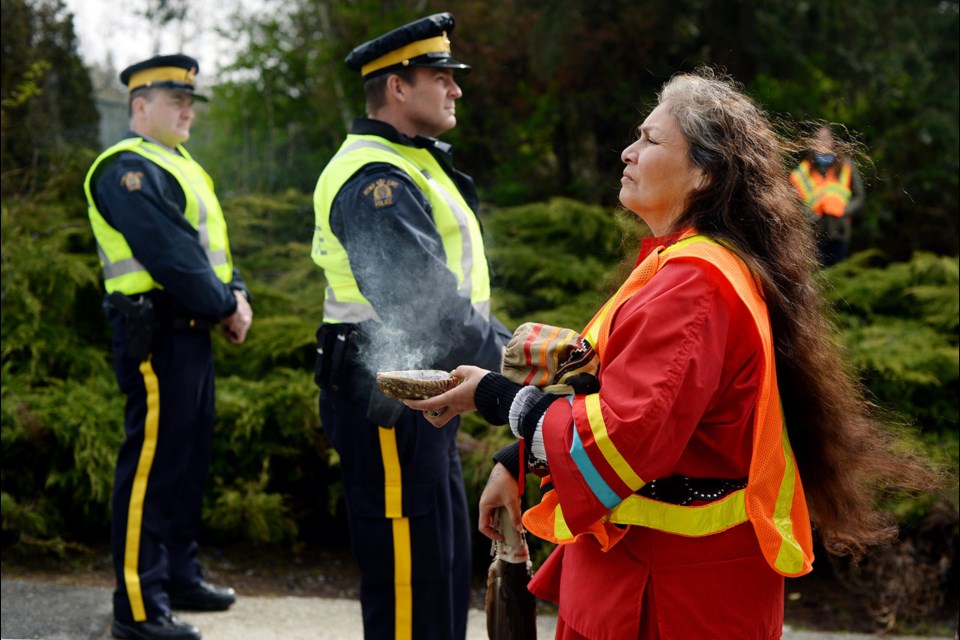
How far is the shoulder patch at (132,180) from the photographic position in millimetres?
4152

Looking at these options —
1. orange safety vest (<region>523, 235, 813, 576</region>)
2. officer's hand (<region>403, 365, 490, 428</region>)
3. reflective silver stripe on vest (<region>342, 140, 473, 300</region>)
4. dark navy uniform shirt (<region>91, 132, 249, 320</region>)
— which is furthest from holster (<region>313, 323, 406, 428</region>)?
orange safety vest (<region>523, 235, 813, 576</region>)

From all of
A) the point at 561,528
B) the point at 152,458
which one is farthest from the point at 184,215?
the point at 561,528

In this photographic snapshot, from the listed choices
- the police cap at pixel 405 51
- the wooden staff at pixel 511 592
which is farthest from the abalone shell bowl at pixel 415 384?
the police cap at pixel 405 51

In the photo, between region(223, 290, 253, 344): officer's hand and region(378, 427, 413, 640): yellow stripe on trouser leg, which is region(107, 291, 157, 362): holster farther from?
region(378, 427, 413, 640): yellow stripe on trouser leg

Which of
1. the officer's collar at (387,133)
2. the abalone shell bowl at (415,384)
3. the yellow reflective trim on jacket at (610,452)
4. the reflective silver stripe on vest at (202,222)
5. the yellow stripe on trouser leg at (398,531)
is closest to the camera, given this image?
the yellow reflective trim on jacket at (610,452)

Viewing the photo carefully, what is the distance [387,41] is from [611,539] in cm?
202

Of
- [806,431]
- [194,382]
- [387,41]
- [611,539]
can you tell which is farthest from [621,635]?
[194,382]

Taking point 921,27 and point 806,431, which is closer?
point 806,431

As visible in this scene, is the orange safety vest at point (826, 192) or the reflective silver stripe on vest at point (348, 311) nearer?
the reflective silver stripe on vest at point (348, 311)

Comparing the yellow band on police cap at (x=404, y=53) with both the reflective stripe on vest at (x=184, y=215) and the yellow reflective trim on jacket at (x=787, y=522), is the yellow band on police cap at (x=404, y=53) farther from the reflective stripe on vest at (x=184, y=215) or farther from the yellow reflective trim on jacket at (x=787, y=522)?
the yellow reflective trim on jacket at (x=787, y=522)

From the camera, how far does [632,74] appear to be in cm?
1157

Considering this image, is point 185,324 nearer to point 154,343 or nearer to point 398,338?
point 154,343

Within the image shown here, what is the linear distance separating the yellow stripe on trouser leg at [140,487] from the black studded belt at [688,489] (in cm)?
267

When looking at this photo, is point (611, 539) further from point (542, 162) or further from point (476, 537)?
point (542, 162)
